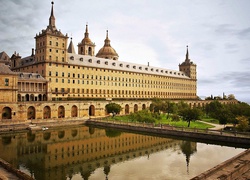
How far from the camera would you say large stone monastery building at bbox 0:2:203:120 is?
48.6m

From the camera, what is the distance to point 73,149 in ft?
104

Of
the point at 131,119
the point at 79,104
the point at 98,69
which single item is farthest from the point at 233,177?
the point at 98,69

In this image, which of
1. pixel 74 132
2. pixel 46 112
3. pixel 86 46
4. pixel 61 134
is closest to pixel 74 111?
pixel 46 112

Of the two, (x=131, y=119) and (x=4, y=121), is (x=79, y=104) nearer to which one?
(x=131, y=119)

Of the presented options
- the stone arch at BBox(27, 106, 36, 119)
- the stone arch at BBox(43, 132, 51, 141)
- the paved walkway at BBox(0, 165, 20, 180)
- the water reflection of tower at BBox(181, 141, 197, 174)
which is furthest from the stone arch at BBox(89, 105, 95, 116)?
the paved walkway at BBox(0, 165, 20, 180)

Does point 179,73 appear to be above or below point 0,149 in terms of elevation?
above

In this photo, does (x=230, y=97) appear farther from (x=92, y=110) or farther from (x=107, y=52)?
(x=92, y=110)

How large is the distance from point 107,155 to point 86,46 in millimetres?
74724

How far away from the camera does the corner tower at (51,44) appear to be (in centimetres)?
6228

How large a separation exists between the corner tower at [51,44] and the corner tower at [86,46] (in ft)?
103

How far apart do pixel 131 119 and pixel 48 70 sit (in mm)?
26316

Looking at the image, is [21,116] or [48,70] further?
[48,70]

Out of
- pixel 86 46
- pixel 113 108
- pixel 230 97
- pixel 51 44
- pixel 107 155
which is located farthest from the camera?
pixel 230 97

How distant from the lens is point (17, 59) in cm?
7244
